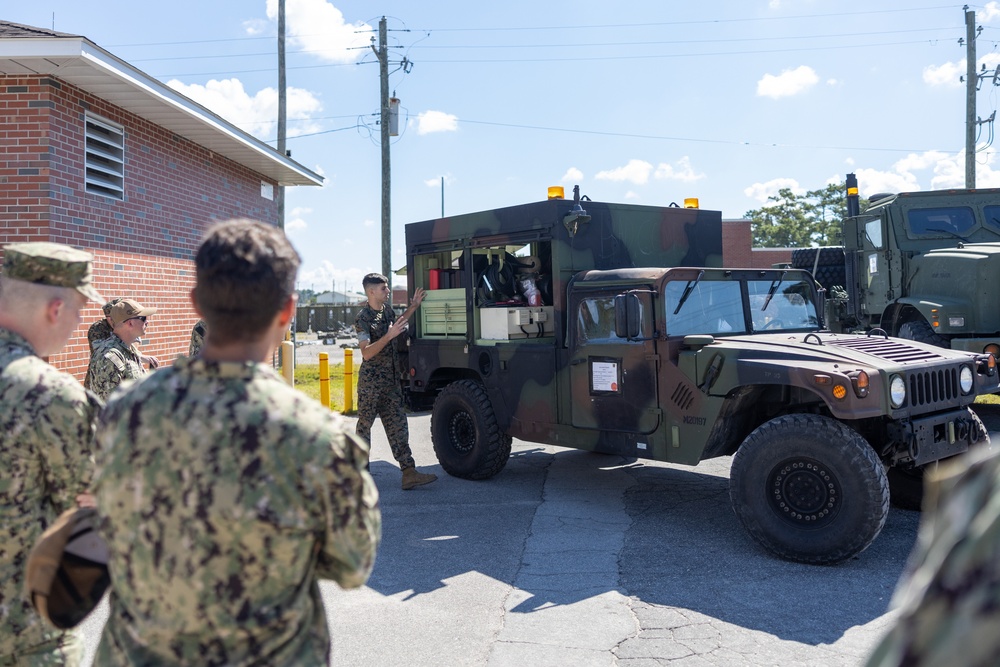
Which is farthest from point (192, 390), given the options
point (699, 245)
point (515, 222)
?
point (699, 245)

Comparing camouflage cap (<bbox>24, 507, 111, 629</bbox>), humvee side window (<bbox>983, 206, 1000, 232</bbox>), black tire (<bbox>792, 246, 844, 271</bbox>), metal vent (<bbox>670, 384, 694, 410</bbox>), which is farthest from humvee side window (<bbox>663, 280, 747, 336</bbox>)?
black tire (<bbox>792, 246, 844, 271</bbox>)

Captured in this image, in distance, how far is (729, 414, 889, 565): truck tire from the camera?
489 centimetres

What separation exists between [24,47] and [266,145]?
473cm

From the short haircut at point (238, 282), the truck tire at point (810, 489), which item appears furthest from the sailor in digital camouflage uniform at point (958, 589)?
the truck tire at point (810, 489)

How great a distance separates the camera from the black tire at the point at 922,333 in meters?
9.61

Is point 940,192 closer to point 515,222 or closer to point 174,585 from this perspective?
point 515,222

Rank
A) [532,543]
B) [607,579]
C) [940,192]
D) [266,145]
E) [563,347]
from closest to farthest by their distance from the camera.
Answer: [607,579] < [532,543] < [563,347] < [940,192] < [266,145]

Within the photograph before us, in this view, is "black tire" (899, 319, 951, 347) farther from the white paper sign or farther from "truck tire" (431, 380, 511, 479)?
"truck tire" (431, 380, 511, 479)

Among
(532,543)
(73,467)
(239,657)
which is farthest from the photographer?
(532,543)

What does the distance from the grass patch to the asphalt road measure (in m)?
6.12

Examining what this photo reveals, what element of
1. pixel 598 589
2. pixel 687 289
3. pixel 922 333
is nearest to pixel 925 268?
pixel 922 333

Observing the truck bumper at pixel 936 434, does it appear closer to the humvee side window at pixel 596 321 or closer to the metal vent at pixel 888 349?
the metal vent at pixel 888 349

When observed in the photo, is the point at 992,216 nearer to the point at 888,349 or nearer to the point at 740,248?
the point at 888,349

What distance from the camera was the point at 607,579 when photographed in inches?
194
